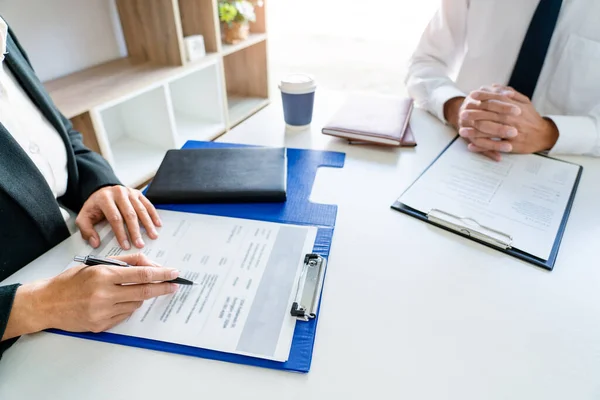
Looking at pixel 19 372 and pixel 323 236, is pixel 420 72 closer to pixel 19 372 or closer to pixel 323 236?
pixel 323 236

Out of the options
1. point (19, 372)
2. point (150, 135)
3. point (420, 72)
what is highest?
point (420, 72)

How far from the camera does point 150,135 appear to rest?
77.2 inches

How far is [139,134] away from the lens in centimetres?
200

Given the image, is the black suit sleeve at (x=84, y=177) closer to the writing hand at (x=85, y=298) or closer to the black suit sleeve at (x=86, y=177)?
the black suit sleeve at (x=86, y=177)

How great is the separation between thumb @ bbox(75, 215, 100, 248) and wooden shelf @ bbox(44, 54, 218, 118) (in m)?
0.87

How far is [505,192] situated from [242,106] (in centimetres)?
202

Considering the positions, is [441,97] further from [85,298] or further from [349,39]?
[349,39]

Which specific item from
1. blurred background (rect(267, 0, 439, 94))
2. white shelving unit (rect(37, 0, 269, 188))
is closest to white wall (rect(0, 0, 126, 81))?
white shelving unit (rect(37, 0, 269, 188))

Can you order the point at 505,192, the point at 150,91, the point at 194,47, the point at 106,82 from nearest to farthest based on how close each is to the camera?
the point at 505,192 < the point at 106,82 < the point at 150,91 < the point at 194,47

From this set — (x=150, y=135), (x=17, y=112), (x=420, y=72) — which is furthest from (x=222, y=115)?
(x=17, y=112)

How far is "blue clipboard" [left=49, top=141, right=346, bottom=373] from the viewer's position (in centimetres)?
47

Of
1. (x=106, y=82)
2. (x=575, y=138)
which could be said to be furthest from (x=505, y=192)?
(x=106, y=82)

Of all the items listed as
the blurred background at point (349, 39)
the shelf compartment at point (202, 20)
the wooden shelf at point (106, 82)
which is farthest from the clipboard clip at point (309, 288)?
the blurred background at point (349, 39)

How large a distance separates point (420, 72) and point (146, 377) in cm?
107
